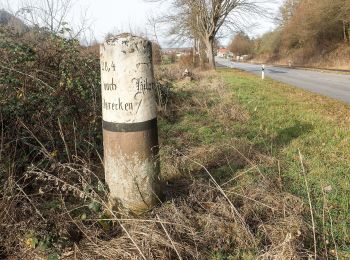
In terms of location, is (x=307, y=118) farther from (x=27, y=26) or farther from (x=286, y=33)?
(x=286, y=33)

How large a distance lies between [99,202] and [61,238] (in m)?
0.42

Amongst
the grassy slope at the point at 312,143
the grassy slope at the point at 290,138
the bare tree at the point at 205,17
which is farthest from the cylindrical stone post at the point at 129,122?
the bare tree at the point at 205,17

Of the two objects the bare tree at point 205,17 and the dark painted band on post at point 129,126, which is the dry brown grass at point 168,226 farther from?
the bare tree at point 205,17

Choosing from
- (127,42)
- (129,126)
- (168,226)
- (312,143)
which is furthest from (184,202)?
(312,143)

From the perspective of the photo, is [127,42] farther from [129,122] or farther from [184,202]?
[184,202]

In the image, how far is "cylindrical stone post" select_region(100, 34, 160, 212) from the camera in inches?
120

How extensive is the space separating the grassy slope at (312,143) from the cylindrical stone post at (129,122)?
1714 millimetres

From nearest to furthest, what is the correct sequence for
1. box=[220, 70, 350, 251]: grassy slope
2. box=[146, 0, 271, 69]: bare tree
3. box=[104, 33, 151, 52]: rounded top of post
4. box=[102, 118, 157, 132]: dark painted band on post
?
box=[104, 33, 151, 52]: rounded top of post, box=[102, 118, 157, 132]: dark painted band on post, box=[220, 70, 350, 251]: grassy slope, box=[146, 0, 271, 69]: bare tree

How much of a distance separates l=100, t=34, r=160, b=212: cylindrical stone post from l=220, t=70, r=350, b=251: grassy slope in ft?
5.62

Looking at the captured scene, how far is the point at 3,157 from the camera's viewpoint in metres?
3.47

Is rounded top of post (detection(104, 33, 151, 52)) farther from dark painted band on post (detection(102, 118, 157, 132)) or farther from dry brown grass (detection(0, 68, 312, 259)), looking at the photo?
dry brown grass (detection(0, 68, 312, 259))

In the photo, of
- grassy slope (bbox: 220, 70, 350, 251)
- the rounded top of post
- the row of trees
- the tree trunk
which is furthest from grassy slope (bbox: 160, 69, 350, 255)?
the row of trees

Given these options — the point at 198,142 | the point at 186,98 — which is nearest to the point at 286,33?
the point at 186,98

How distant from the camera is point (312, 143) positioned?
5641mm
